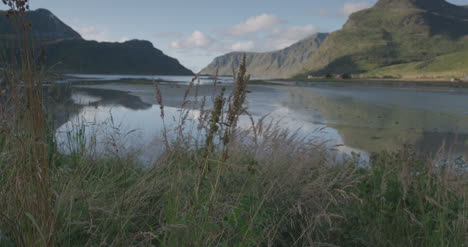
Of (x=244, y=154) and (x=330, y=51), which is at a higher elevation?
A: (x=330, y=51)

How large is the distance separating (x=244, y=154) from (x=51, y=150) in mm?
2582

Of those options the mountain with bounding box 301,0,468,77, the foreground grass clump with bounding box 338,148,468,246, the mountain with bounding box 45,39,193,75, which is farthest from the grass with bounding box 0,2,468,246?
the mountain with bounding box 45,39,193,75

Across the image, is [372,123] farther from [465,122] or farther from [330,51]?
[330,51]

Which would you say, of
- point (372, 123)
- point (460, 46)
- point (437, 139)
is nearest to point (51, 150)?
point (437, 139)

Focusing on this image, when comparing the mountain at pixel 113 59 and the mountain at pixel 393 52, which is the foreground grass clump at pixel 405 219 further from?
the mountain at pixel 113 59

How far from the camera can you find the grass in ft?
6.04

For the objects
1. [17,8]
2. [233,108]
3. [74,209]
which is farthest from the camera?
[74,209]

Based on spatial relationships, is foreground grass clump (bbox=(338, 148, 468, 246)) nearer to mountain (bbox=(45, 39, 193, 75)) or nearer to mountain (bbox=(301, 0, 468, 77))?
mountain (bbox=(301, 0, 468, 77))

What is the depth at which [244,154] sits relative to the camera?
14.8 ft

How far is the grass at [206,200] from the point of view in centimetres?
184

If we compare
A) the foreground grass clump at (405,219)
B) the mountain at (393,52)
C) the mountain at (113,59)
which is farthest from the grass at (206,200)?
the mountain at (113,59)

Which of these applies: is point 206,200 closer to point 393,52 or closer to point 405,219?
point 405,219

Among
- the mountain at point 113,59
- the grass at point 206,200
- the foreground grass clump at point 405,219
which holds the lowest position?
the foreground grass clump at point 405,219

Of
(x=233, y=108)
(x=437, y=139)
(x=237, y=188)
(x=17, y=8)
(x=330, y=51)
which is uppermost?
(x=330, y=51)
